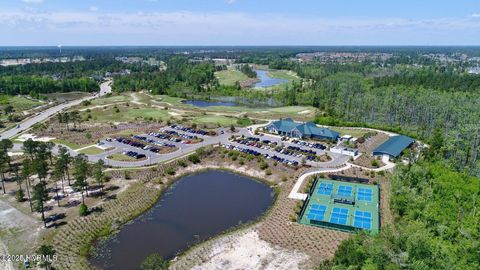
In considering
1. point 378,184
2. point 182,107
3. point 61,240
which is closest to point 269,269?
point 61,240

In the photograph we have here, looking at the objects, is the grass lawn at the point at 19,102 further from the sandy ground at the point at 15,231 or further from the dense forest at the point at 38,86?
the sandy ground at the point at 15,231

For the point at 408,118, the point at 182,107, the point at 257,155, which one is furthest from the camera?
the point at 182,107

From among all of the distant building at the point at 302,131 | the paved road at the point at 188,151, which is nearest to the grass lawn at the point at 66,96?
the paved road at the point at 188,151

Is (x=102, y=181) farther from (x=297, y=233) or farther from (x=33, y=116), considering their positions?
(x=33, y=116)

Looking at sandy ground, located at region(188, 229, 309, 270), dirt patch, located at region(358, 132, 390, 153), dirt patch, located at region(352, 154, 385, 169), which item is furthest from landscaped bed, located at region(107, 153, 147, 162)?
dirt patch, located at region(358, 132, 390, 153)

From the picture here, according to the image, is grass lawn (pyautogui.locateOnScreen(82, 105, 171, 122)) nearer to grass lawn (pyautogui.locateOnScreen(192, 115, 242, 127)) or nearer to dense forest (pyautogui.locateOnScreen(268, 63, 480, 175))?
grass lawn (pyautogui.locateOnScreen(192, 115, 242, 127))

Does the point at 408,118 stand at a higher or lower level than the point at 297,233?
higher

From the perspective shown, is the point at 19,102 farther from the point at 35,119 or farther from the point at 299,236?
the point at 299,236
